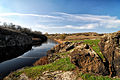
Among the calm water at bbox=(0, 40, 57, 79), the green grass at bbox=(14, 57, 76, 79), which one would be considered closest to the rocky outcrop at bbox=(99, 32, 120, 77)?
the green grass at bbox=(14, 57, 76, 79)

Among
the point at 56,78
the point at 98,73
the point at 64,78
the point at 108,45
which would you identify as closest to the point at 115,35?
the point at 108,45

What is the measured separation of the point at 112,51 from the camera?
10.4 metres

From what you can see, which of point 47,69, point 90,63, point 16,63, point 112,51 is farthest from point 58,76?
point 16,63

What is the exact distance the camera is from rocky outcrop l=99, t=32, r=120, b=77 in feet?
31.8

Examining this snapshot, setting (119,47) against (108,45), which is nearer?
(119,47)

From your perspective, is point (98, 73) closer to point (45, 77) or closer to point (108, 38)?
point (108, 38)

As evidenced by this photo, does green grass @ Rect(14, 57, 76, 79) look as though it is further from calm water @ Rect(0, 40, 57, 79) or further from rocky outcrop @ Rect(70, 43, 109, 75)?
calm water @ Rect(0, 40, 57, 79)

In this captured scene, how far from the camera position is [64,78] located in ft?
31.1

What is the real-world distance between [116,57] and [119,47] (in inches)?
57.0

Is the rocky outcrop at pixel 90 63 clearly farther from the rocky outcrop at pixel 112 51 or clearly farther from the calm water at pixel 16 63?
the calm water at pixel 16 63

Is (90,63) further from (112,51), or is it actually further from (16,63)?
(16,63)

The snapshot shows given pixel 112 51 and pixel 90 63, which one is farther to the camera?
pixel 90 63

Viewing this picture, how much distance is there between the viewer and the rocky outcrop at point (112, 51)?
9.70 meters

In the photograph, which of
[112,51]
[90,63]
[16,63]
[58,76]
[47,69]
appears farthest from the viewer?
[16,63]
